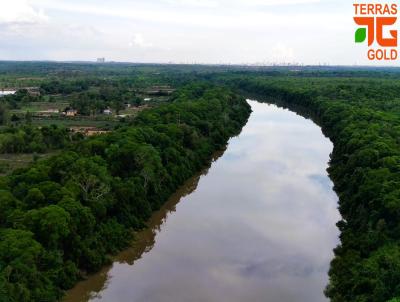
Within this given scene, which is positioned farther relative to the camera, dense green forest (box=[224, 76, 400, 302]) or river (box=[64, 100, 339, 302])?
river (box=[64, 100, 339, 302])

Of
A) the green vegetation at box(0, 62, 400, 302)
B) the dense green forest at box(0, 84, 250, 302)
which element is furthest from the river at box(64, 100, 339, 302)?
the dense green forest at box(0, 84, 250, 302)

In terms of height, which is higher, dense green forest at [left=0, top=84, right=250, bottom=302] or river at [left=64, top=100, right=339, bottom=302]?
dense green forest at [left=0, top=84, right=250, bottom=302]

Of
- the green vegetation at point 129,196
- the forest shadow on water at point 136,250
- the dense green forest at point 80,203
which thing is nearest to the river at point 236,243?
the forest shadow on water at point 136,250

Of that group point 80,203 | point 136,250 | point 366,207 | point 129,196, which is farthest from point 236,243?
point 80,203

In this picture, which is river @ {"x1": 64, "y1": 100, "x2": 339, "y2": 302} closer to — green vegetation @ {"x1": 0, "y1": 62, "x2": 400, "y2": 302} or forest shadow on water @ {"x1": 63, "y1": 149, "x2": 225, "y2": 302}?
forest shadow on water @ {"x1": 63, "y1": 149, "x2": 225, "y2": 302}

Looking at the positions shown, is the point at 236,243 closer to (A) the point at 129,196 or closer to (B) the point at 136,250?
(B) the point at 136,250

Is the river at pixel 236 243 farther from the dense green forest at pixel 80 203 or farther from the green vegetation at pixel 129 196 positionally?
the dense green forest at pixel 80 203
